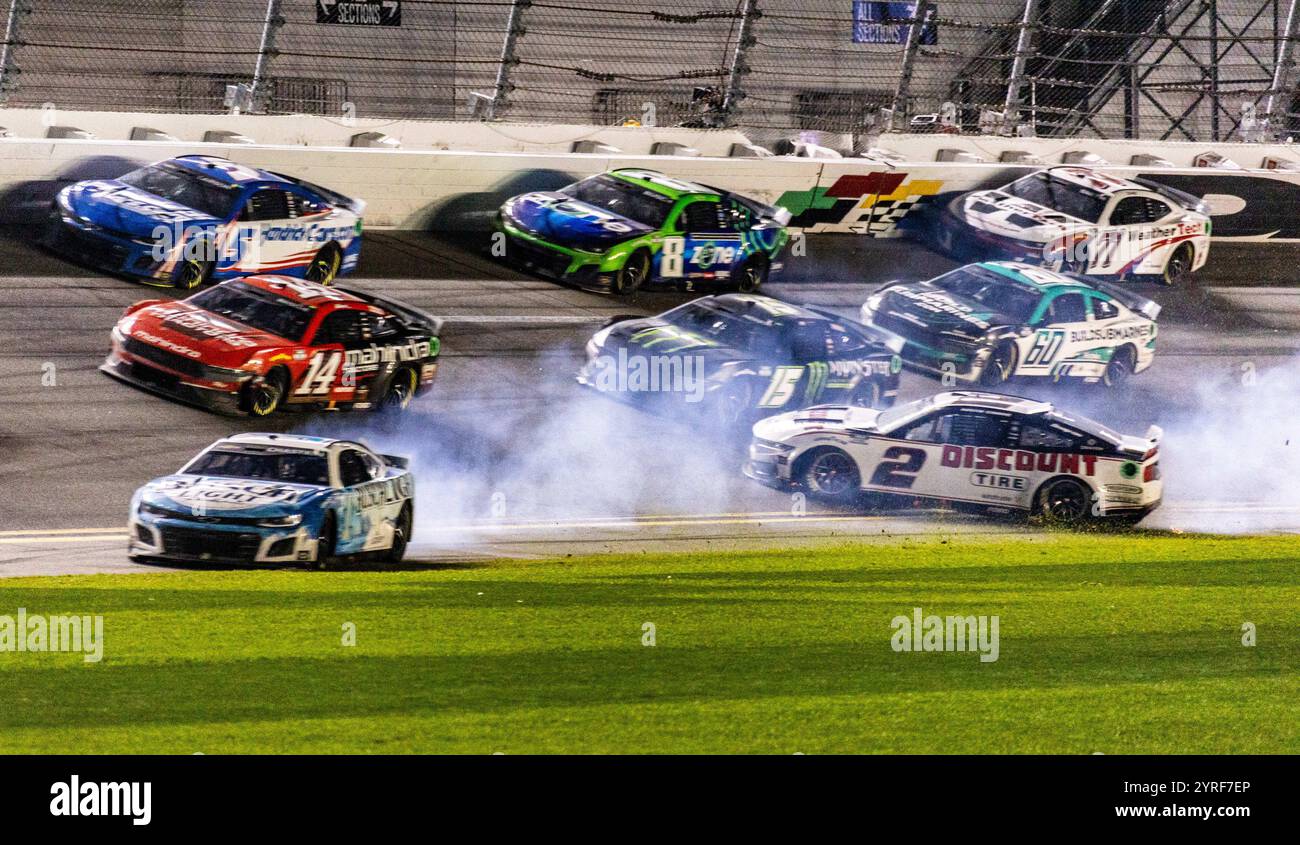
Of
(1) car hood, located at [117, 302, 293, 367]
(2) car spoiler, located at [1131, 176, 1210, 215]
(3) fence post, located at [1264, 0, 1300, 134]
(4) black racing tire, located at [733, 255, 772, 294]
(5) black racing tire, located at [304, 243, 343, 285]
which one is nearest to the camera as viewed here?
(1) car hood, located at [117, 302, 293, 367]

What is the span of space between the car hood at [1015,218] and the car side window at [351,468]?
1026 centimetres

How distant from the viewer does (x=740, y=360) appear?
1675cm

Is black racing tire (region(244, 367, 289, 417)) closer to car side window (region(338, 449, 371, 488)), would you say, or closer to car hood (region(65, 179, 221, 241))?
car side window (region(338, 449, 371, 488))

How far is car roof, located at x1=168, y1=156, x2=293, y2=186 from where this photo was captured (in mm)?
17328

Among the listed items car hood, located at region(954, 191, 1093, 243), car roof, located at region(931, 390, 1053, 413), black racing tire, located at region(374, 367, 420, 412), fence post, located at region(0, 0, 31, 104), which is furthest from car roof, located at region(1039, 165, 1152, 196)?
fence post, located at region(0, 0, 31, 104)

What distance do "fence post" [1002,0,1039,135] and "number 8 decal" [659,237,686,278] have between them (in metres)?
5.51

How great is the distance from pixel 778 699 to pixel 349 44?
1563cm

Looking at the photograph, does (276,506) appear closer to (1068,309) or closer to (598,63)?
(1068,309)

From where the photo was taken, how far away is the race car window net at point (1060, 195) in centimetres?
2128

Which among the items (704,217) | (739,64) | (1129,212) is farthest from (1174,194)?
(704,217)

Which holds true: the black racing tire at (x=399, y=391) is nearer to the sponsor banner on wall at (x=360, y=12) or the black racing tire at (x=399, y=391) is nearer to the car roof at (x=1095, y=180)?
the sponsor banner on wall at (x=360, y=12)

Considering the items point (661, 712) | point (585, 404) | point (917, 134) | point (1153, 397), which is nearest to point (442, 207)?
point (585, 404)
